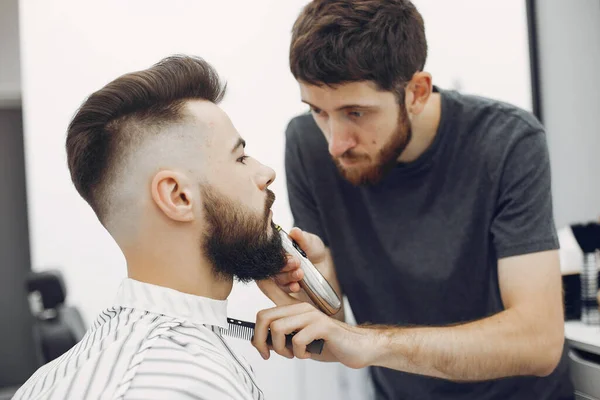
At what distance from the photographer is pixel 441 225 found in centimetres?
150

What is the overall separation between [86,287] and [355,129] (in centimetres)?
94

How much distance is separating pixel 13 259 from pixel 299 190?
1093mm

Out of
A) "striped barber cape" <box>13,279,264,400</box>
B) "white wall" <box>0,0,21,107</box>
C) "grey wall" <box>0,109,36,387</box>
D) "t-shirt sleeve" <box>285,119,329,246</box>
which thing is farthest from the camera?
"grey wall" <box>0,109,36,387</box>

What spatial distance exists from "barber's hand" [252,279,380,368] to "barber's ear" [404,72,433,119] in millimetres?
603

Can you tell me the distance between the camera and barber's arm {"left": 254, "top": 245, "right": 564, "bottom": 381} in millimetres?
1104

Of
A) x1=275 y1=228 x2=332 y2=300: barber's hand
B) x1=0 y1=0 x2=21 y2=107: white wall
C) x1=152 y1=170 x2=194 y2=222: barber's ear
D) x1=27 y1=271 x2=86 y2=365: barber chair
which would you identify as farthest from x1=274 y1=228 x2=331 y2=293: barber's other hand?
x1=0 y1=0 x2=21 y2=107: white wall

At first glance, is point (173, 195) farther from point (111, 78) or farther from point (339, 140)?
point (111, 78)

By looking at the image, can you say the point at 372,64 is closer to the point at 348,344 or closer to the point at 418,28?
the point at 418,28

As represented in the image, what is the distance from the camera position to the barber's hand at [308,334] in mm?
1031

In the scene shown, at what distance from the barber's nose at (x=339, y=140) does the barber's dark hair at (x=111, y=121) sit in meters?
0.43

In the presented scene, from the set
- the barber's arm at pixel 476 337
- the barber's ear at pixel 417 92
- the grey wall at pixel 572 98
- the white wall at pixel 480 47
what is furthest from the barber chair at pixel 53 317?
the grey wall at pixel 572 98

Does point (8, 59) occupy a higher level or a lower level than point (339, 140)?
higher

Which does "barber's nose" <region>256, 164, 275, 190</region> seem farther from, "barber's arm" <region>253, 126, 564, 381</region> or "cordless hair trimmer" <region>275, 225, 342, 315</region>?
"barber's arm" <region>253, 126, 564, 381</region>

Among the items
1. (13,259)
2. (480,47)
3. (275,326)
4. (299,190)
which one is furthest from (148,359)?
(480,47)
